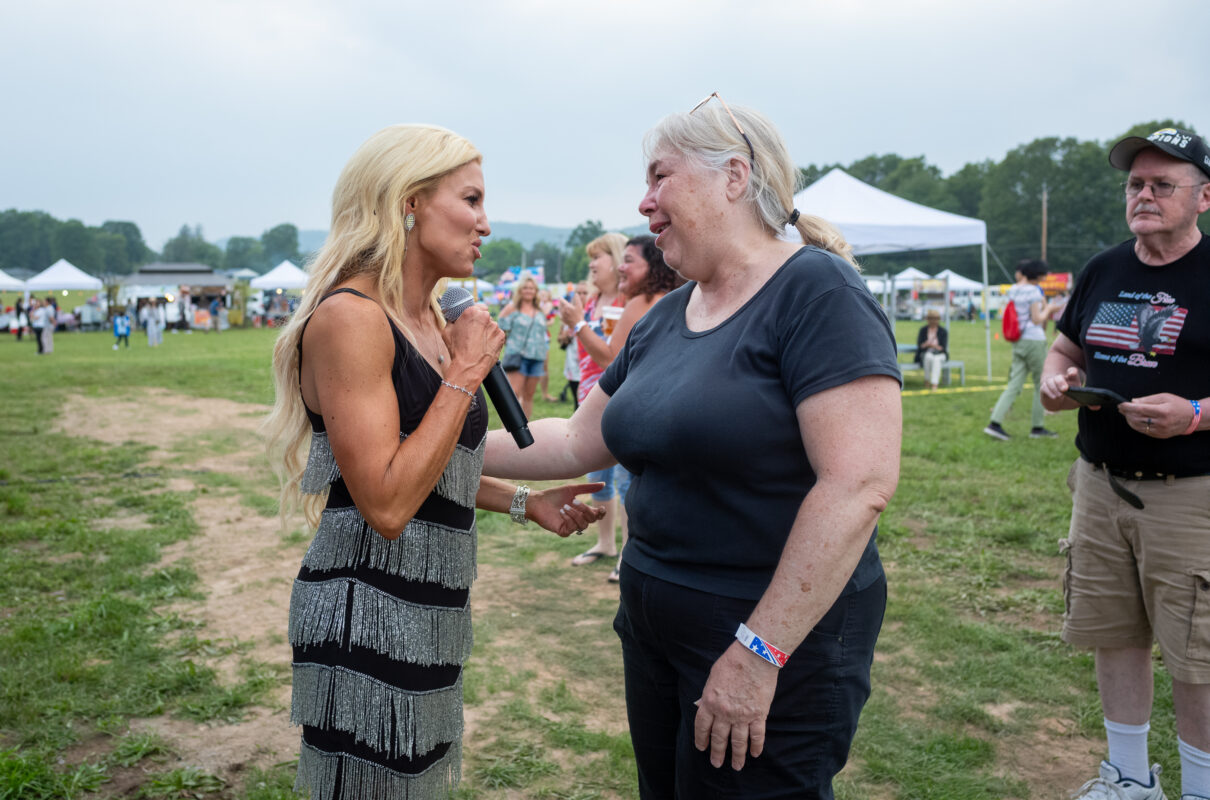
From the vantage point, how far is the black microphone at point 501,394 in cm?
242

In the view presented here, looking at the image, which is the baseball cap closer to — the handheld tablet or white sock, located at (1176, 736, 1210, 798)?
the handheld tablet

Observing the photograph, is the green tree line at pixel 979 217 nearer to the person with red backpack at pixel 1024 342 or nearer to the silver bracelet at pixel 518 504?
the person with red backpack at pixel 1024 342

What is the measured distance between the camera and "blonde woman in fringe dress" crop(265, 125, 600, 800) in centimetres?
195

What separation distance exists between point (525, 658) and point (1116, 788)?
2.68m

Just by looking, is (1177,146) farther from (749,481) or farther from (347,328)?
(347,328)

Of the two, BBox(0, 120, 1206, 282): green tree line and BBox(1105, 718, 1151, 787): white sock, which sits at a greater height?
BBox(0, 120, 1206, 282): green tree line

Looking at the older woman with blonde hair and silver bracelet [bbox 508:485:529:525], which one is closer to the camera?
the older woman with blonde hair

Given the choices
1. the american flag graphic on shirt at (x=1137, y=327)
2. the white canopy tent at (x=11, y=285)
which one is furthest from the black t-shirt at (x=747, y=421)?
the white canopy tent at (x=11, y=285)

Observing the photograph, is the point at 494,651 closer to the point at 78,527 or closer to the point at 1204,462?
the point at 1204,462

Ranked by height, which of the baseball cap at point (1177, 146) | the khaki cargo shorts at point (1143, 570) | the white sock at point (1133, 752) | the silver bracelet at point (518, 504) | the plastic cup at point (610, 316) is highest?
the baseball cap at point (1177, 146)

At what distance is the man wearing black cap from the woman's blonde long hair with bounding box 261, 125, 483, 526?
231cm

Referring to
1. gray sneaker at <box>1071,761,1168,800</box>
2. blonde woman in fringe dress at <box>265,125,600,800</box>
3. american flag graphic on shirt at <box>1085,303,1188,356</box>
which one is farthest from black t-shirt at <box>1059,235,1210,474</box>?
blonde woman in fringe dress at <box>265,125,600,800</box>

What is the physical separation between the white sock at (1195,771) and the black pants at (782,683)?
5.81 ft

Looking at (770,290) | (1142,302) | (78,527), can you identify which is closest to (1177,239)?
(1142,302)
